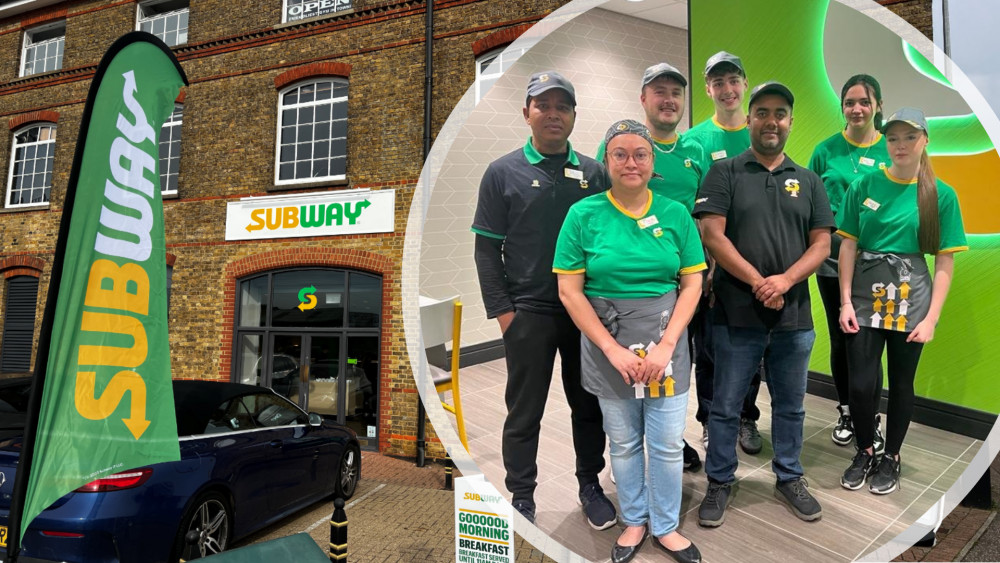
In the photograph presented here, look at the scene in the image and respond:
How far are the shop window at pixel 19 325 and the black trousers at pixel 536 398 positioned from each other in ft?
36.5

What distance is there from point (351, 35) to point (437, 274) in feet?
22.8

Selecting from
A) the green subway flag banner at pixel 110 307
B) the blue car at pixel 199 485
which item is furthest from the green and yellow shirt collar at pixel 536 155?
the blue car at pixel 199 485

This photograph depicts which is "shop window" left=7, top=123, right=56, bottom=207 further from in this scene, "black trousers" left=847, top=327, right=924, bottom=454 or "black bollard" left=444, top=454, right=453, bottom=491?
"black trousers" left=847, top=327, right=924, bottom=454

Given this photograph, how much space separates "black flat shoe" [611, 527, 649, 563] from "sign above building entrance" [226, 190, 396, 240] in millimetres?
6198

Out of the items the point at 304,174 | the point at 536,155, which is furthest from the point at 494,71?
the point at 304,174

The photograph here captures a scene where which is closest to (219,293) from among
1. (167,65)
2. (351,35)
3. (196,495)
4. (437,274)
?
(351,35)

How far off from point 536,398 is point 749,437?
641mm

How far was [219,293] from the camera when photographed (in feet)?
27.3

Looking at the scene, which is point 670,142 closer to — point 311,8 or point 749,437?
point 749,437

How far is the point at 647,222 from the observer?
4.97ft

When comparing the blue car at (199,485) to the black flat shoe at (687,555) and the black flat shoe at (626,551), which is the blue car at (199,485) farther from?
the black flat shoe at (687,555)

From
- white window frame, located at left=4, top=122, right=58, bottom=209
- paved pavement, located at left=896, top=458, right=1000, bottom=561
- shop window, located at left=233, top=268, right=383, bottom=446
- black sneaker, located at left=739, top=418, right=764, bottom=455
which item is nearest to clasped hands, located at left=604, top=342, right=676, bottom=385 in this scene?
black sneaker, located at left=739, top=418, right=764, bottom=455

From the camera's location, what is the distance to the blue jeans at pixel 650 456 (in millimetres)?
1590

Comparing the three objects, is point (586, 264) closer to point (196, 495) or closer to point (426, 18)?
point (196, 495)
